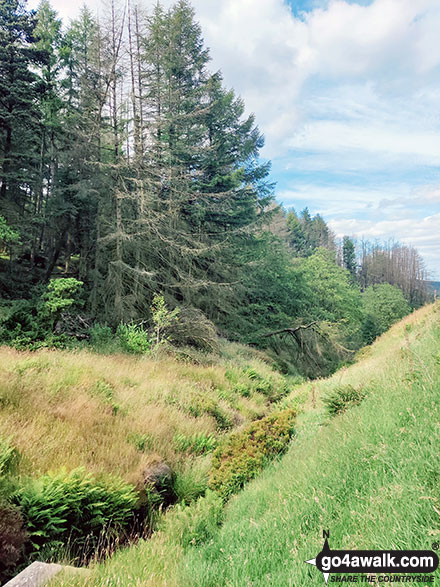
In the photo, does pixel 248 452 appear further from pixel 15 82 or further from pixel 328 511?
pixel 15 82

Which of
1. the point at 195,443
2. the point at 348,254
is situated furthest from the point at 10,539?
the point at 348,254

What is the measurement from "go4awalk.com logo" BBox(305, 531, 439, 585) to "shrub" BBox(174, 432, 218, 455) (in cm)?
421

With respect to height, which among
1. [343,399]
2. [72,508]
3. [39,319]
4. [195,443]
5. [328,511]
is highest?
[39,319]

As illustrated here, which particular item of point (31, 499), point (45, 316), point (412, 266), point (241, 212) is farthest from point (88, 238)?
point (412, 266)

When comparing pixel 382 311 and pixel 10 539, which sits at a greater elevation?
pixel 10 539

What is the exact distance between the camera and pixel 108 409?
5.96m

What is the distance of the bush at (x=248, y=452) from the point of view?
4.42 meters

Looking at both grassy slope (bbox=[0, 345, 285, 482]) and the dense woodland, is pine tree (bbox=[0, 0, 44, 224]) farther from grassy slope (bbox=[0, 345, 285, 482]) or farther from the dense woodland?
grassy slope (bbox=[0, 345, 285, 482])

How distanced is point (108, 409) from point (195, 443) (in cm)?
190

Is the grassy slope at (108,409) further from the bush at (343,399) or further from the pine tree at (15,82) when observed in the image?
the pine tree at (15,82)

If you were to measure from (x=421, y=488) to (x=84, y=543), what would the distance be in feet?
11.9

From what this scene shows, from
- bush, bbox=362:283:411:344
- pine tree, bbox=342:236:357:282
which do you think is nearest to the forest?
bush, bbox=362:283:411:344

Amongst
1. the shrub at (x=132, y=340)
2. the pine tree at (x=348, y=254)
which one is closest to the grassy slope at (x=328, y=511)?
the shrub at (x=132, y=340)

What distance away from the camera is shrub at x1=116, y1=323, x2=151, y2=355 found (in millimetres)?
10953
